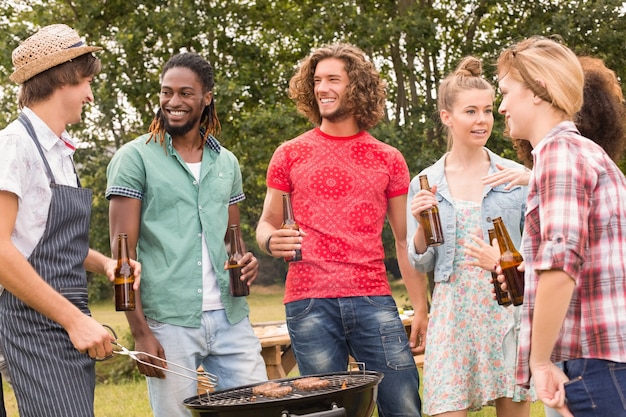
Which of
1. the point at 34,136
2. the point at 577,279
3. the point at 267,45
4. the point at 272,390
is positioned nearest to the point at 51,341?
the point at 34,136

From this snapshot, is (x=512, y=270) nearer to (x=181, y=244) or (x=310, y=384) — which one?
(x=310, y=384)

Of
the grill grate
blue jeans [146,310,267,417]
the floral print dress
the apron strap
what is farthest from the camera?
the floral print dress

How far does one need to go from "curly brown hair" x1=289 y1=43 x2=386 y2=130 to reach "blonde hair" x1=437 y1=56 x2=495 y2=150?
331 mm

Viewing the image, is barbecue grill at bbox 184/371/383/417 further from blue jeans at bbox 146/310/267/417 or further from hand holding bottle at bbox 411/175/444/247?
hand holding bottle at bbox 411/175/444/247

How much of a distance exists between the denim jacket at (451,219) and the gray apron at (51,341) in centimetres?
180

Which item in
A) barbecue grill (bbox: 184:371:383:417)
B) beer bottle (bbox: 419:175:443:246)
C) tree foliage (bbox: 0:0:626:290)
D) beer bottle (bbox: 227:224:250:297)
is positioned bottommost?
barbecue grill (bbox: 184:371:383:417)

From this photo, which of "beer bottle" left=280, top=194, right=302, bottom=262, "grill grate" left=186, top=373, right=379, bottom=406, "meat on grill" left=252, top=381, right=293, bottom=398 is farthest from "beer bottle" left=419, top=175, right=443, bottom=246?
"meat on grill" left=252, top=381, right=293, bottom=398

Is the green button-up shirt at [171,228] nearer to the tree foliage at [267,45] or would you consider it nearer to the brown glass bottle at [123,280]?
the brown glass bottle at [123,280]

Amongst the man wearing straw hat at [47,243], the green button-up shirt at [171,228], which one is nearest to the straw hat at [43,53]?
the man wearing straw hat at [47,243]

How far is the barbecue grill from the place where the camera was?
122 inches

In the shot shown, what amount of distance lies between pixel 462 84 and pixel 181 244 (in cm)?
171

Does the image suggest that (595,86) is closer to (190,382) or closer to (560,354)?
(560,354)

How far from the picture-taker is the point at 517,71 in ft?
9.49

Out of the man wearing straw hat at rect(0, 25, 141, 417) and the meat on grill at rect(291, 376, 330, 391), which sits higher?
the man wearing straw hat at rect(0, 25, 141, 417)
